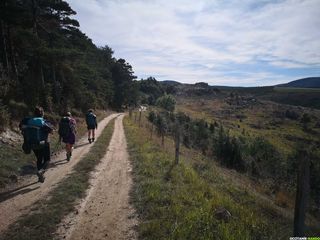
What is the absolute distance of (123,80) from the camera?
3172 inches

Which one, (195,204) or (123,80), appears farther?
(123,80)

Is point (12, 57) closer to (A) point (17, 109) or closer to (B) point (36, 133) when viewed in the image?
(A) point (17, 109)

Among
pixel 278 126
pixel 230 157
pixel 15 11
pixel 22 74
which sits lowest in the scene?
pixel 278 126

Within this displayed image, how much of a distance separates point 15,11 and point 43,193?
17.6m

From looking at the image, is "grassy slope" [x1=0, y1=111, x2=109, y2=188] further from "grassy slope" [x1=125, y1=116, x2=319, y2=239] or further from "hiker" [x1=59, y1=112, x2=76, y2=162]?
"grassy slope" [x1=125, y1=116, x2=319, y2=239]

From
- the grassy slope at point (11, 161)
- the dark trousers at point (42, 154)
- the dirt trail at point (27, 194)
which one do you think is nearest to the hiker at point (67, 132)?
the dirt trail at point (27, 194)

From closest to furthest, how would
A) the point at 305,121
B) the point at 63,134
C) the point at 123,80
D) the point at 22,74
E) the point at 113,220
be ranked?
the point at 113,220, the point at 63,134, the point at 22,74, the point at 123,80, the point at 305,121

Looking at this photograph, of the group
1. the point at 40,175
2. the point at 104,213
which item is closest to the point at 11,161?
the point at 40,175

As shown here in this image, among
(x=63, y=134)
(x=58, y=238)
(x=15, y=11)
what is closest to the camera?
(x=58, y=238)

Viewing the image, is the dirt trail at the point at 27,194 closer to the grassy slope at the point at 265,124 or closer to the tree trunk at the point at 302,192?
the tree trunk at the point at 302,192

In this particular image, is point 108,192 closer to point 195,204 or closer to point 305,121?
point 195,204

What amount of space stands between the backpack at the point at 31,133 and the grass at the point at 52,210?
1.44m

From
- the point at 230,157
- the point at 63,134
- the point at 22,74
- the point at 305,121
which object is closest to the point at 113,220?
the point at 63,134

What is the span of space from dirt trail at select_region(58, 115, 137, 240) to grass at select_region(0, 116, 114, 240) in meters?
0.22
